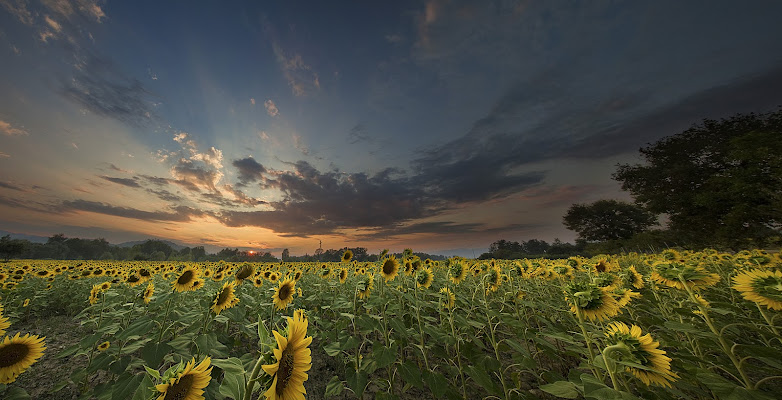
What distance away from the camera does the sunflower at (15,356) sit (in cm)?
Result: 254

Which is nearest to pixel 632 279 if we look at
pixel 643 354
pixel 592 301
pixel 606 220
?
pixel 592 301

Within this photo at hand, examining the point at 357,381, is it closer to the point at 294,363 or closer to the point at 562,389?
the point at 294,363

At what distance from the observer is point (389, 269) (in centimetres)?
487

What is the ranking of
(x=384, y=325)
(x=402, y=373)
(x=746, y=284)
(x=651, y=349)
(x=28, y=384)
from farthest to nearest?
(x=28, y=384) → (x=384, y=325) → (x=402, y=373) → (x=746, y=284) → (x=651, y=349)

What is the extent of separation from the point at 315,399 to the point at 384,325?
1.43 metres

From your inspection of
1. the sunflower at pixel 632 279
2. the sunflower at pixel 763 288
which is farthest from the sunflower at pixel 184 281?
the sunflower at pixel 632 279

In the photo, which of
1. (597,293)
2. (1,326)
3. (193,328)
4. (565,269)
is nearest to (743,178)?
(565,269)

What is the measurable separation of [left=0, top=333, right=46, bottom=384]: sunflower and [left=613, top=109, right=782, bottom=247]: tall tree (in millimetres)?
30835

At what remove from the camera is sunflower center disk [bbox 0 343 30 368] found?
255cm

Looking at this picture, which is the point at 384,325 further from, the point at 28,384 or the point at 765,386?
the point at 28,384

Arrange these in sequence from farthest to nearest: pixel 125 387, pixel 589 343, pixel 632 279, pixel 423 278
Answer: pixel 423 278, pixel 632 279, pixel 589 343, pixel 125 387

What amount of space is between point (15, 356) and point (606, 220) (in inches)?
2300

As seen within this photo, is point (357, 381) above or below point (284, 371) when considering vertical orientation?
below

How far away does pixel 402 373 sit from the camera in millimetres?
2715
